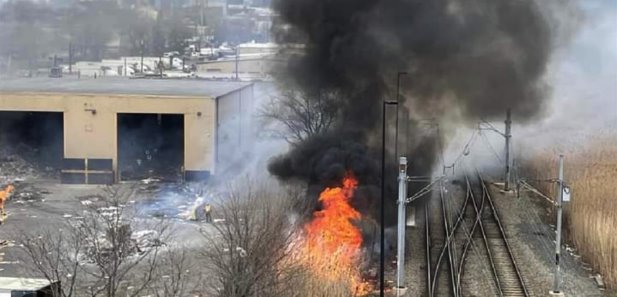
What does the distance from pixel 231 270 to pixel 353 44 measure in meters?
8.49

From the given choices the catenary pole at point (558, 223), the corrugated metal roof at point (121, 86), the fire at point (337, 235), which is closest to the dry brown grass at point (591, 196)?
the catenary pole at point (558, 223)

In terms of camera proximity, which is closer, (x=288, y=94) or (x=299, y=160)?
(x=299, y=160)

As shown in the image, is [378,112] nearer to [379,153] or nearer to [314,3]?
[379,153]

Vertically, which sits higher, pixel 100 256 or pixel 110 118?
pixel 110 118

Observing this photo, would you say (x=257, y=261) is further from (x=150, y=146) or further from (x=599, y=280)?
(x=150, y=146)

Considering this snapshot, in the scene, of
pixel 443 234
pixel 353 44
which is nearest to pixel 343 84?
pixel 353 44

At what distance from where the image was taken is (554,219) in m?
25.0

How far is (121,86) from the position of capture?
1447 inches

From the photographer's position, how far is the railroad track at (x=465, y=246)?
18188 mm

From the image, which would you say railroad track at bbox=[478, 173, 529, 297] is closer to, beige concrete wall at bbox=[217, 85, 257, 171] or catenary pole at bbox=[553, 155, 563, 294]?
catenary pole at bbox=[553, 155, 563, 294]

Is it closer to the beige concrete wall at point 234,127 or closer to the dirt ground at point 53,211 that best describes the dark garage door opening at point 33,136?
the dirt ground at point 53,211

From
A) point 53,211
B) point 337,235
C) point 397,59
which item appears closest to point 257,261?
point 337,235

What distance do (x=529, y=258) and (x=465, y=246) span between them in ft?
5.05

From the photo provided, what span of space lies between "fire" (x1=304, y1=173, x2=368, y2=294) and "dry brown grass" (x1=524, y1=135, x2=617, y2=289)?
5406 millimetres
